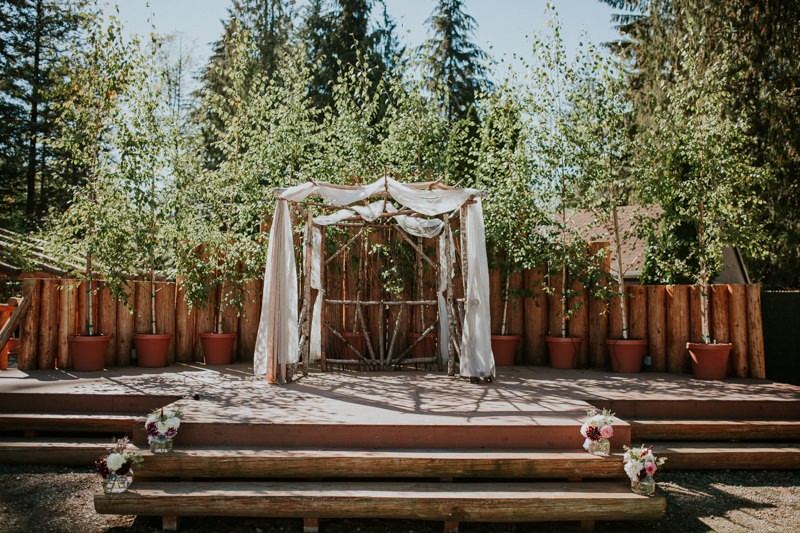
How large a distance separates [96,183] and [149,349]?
2268 millimetres

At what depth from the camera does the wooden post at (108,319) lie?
24.5ft

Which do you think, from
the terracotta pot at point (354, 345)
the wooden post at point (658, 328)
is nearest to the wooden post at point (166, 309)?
the terracotta pot at point (354, 345)

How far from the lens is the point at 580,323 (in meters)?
8.03

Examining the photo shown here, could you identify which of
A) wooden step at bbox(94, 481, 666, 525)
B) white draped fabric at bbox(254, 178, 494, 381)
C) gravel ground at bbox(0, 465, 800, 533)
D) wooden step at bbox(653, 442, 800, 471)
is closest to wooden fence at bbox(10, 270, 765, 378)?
white draped fabric at bbox(254, 178, 494, 381)

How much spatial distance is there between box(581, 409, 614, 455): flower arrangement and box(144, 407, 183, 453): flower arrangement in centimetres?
297

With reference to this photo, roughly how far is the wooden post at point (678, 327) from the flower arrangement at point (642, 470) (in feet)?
13.4

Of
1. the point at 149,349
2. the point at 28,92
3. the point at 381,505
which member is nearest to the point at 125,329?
the point at 149,349

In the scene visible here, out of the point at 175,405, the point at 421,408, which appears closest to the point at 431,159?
the point at 421,408

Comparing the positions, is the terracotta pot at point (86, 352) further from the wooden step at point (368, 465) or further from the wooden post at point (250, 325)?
the wooden step at point (368, 465)

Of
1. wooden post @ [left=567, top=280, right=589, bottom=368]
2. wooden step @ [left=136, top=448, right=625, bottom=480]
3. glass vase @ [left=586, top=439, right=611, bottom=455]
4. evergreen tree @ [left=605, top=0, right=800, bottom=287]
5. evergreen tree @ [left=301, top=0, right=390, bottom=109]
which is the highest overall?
evergreen tree @ [left=301, top=0, right=390, bottom=109]

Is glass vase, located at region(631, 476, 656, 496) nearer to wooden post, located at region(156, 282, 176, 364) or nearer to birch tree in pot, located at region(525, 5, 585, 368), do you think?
birch tree in pot, located at region(525, 5, 585, 368)

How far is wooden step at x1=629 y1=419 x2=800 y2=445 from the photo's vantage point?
204 inches

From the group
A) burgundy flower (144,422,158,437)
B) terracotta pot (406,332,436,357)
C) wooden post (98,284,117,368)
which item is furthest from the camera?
terracotta pot (406,332,436,357)

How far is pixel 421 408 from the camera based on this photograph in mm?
4918
